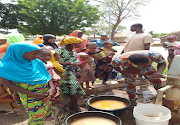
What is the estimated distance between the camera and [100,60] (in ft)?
12.5

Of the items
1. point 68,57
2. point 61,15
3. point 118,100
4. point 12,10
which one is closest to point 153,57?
point 118,100

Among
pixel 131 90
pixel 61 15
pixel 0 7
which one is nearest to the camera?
pixel 131 90

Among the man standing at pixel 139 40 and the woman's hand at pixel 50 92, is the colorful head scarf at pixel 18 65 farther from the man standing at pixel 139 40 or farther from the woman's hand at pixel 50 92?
the man standing at pixel 139 40

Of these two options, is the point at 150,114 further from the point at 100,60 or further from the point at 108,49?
the point at 108,49

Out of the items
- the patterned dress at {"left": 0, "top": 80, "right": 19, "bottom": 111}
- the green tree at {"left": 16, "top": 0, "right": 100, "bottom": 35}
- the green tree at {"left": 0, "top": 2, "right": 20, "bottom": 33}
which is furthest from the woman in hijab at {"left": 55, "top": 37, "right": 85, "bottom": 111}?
the green tree at {"left": 0, "top": 2, "right": 20, "bottom": 33}

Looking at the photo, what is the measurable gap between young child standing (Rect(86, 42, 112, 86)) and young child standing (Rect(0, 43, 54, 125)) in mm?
1797

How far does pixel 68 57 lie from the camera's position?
107 inches

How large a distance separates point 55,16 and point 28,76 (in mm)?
14723

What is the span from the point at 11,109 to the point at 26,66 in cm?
139

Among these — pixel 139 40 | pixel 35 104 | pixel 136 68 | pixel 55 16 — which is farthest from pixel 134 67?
pixel 55 16

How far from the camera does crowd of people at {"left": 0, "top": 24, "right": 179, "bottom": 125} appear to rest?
165 cm

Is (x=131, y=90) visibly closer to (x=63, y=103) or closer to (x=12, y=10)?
(x=63, y=103)

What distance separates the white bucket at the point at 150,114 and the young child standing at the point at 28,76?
3.98ft

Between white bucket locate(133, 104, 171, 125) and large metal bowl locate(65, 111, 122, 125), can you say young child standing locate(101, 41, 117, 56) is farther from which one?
large metal bowl locate(65, 111, 122, 125)
